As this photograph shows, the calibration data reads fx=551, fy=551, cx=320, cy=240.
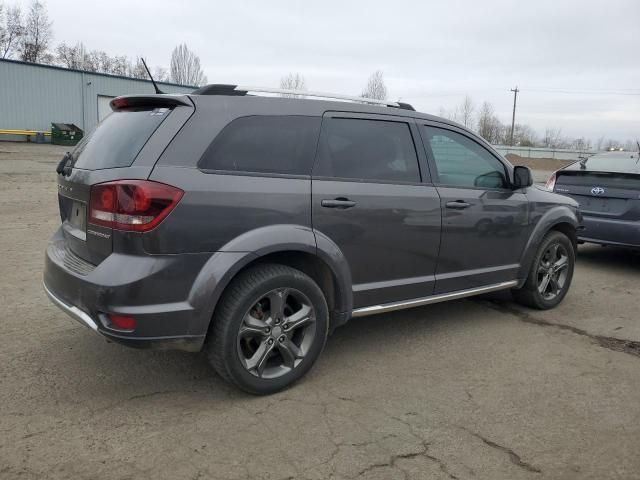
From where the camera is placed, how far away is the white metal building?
32656 millimetres

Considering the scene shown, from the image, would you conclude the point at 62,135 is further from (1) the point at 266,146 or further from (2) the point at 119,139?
(1) the point at 266,146

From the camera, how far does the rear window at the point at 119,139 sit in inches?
→ 123

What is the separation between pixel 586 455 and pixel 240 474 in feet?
5.77

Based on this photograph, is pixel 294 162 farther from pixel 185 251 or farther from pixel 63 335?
pixel 63 335

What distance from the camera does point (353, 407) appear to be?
10.7ft

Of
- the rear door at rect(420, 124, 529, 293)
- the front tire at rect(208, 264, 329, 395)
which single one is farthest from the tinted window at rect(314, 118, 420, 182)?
the front tire at rect(208, 264, 329, 395)

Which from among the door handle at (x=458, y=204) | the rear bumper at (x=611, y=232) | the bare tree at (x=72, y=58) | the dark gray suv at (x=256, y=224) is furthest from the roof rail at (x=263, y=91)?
the bare tree at (x=72, y=58)

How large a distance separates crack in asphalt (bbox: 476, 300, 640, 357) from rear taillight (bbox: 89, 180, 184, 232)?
3.49 metres

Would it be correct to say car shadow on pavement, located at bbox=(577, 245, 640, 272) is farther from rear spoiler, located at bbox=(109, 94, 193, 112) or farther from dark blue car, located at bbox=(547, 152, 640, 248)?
rear spoiler, located at bbox=(109, 94, 193, 112)

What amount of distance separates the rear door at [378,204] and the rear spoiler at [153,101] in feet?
3.00

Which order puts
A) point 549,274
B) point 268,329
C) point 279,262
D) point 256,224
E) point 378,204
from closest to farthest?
point 256,224 < point 268,329 < point 279,262 < point 378,204 < point 549,274

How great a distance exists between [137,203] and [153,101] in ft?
2.54

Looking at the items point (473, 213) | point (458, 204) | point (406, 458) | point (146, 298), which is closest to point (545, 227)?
point (473, 213)

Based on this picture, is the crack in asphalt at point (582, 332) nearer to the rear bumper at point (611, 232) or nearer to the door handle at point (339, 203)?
the rear bumper at point (611, 232)
